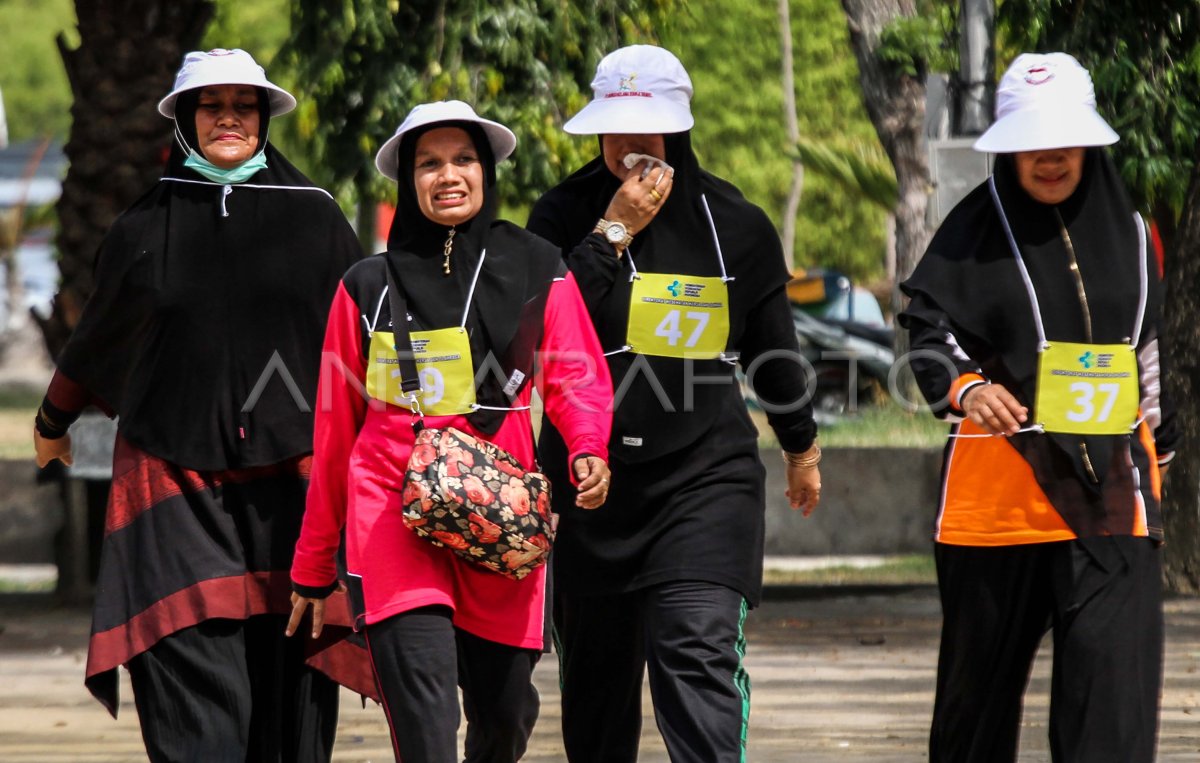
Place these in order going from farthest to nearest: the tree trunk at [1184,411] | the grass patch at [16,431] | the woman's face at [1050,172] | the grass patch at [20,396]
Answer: the grass patch at [20,396]
the grass patch at [16,431]
the tree trunk at [1184,411]
the woman's face at [1050,172]

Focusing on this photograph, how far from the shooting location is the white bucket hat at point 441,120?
470cm

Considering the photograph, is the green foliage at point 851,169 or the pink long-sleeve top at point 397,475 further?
the green foliage at point 851,169

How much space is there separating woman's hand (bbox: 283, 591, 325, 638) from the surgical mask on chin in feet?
3.52

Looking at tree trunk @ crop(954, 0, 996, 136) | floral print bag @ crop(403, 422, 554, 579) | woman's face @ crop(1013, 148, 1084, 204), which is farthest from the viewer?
tree trunk @ crop(954, 0, 996, 136)

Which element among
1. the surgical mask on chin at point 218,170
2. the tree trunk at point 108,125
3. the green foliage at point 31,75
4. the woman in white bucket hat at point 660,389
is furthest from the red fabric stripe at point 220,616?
the green foliage at point 31,75

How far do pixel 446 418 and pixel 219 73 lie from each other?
1126 mm

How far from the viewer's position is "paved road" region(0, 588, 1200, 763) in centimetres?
684

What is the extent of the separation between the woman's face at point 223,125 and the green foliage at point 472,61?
758cm

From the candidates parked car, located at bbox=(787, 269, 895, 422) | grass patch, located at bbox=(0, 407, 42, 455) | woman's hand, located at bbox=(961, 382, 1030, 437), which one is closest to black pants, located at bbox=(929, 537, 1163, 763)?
woman's hand, located at bbox=(961, 382, 1030, 437)

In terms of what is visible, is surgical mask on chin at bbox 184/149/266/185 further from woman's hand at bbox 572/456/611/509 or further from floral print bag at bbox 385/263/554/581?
woman's hand at bbox 572/456/611/509

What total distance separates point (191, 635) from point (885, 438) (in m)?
13.5

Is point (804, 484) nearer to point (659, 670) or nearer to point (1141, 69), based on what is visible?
point (659, 670)

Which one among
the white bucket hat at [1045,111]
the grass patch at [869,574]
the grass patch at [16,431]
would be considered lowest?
the grass patch at [16,431]

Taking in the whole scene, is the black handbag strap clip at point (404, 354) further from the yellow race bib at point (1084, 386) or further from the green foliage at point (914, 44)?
the green foliage at point (914, 44)
